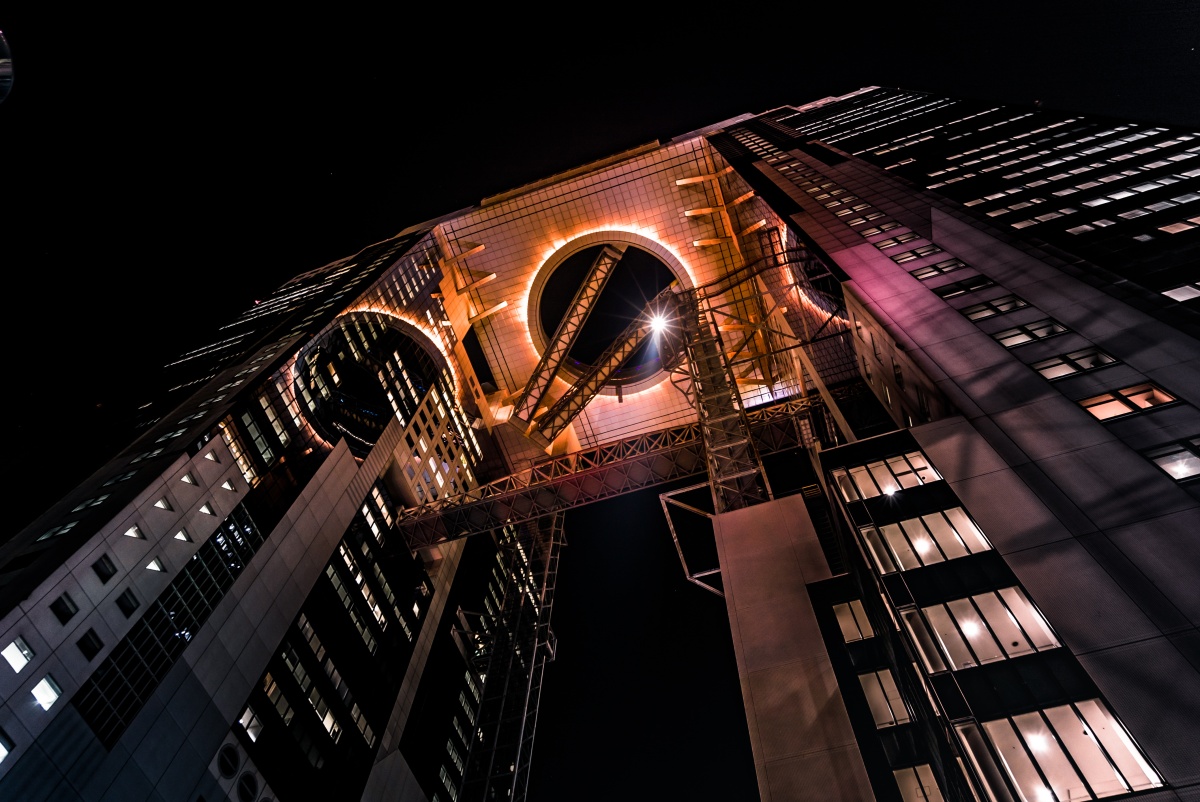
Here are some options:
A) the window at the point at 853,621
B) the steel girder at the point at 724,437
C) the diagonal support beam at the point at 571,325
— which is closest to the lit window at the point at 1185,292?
the window at the point at 853,621

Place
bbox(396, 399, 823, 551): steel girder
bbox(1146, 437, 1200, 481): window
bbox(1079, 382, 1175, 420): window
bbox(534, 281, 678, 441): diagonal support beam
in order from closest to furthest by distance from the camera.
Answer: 1. bbox(1146, 437, 1200, 481): window
2. bbox(1079, 382, 1175, 420): window
3. bbox(396, 399, 823, 551): steel girder
4. bbox(534, 281, 678, 441): diagonal support beam

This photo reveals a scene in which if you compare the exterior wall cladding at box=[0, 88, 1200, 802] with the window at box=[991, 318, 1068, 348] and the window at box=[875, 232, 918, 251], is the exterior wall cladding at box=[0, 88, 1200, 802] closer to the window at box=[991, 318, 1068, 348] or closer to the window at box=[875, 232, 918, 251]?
the window at box=[991, 318, 1068, 348]

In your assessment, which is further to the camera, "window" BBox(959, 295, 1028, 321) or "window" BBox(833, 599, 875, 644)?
"window" BBox(959, 295, 1028, 321)

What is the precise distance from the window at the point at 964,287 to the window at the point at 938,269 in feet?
4.41

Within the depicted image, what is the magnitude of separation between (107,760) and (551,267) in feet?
155

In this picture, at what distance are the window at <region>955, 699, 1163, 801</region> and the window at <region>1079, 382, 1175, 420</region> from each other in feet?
32.0

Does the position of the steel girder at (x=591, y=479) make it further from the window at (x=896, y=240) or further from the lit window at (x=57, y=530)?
the lit window at (x=57, y=530)

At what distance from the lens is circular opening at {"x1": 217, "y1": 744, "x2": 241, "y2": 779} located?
2441cm

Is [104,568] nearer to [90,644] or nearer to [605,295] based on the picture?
[90,644]

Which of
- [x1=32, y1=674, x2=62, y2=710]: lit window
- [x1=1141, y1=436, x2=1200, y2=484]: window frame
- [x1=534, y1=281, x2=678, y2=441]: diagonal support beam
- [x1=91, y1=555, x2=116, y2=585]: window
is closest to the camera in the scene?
[x1=1141, y1=436, x2=1200, y2=484]: window frame

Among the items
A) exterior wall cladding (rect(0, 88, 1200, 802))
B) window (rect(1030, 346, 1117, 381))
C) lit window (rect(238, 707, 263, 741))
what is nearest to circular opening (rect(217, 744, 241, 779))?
exterior wall cladding (rect(0, 88, 1200, 802))

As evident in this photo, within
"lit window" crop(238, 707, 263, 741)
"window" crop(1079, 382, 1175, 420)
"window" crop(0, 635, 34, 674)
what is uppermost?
"window" crop(0, 635, 34, 674)

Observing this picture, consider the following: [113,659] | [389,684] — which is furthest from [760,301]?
[113,659]

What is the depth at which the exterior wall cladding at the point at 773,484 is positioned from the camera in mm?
15328
